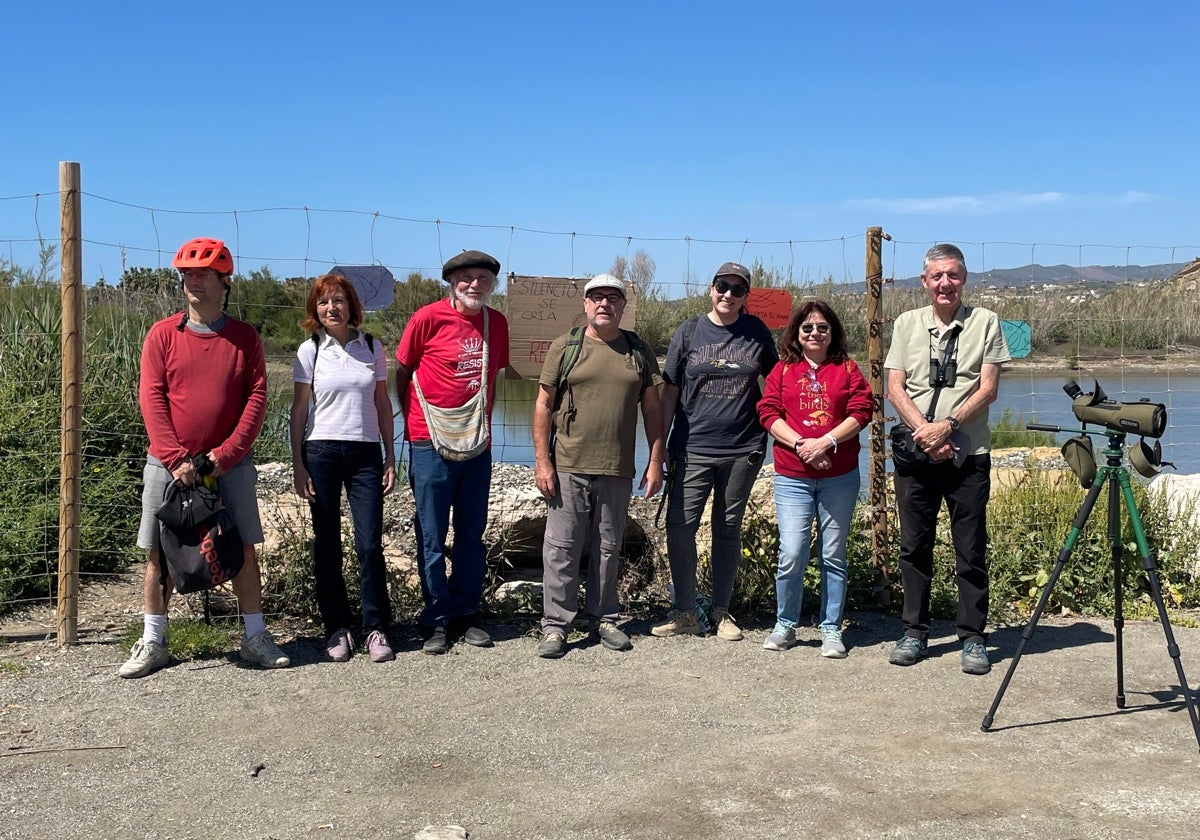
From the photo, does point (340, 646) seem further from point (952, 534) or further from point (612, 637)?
point (952, 534)

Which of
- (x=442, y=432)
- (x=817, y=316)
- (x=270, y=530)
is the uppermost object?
(x=817, y=316)

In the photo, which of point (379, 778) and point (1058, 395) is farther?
point (1058, 395)

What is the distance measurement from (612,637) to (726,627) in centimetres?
65

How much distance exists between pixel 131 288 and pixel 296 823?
5802mm

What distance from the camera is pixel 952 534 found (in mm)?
5617

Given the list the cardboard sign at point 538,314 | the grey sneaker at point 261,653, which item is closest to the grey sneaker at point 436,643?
the grey sneaker at point 261,653

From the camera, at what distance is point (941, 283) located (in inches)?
213

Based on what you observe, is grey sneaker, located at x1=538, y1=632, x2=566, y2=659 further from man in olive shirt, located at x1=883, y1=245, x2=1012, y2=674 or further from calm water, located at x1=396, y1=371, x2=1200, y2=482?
man in olive shirt, located at x1=883, y1=245, x2=1012, y2=674

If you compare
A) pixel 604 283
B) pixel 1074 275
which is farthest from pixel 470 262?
pixel 1074 275

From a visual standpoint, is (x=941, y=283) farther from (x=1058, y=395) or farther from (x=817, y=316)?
(x=1058, y=395)

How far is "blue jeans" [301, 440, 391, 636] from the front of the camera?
Result: 17.7 ft

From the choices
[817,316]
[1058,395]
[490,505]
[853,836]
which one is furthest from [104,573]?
[1058,395]

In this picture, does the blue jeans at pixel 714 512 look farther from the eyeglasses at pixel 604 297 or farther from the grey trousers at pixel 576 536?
the eyeglasses at pixel 604 297

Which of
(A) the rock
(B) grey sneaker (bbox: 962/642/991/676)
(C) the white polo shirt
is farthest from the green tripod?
(C) the white polo shirt
